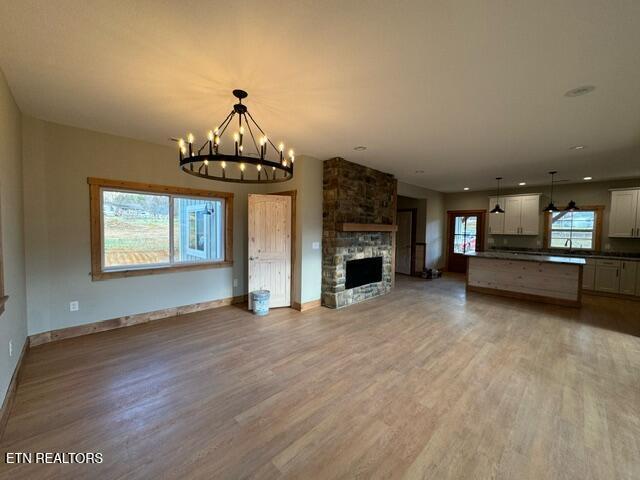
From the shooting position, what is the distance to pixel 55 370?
8.87 feet

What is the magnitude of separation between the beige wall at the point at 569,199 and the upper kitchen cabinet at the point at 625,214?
0.69 feet

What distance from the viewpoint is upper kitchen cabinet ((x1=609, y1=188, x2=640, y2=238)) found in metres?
6.00

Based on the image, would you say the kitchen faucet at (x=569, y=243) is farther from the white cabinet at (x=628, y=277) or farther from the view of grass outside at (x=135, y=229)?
the view of grass outside at (x=135, y=229)

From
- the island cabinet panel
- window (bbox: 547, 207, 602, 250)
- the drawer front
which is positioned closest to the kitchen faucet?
window (bbox: 547, 207, 602, 250)

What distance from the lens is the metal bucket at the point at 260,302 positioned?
4.47 metres

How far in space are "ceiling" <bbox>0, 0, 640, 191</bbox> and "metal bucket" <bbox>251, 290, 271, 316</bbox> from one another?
2.56 m

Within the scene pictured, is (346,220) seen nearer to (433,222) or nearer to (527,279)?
(527,279)

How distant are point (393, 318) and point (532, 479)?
282 centimetres

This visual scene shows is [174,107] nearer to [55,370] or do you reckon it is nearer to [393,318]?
[55,370]

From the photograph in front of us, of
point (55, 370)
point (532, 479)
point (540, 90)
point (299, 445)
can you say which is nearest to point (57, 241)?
point (55, 370)

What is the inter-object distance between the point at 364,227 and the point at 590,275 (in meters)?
5.77

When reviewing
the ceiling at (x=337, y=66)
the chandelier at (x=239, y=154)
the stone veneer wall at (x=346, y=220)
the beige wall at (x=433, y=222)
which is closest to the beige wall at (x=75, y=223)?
the ceiling at (x=337, y=66)

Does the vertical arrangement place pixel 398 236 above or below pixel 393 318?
above

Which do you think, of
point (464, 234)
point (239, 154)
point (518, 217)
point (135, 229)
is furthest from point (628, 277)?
point (135, 229)
